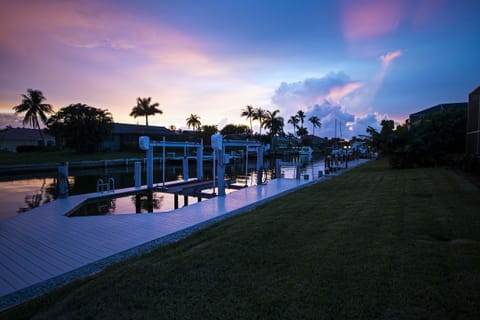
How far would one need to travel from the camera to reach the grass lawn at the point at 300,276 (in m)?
2.70

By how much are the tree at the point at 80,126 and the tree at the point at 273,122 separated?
3453 cm

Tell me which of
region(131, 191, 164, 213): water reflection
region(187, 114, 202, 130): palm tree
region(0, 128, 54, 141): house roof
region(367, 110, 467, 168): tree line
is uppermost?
region(187, 114, 202, 130): palm tree

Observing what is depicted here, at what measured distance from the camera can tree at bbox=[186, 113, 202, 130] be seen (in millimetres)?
66688

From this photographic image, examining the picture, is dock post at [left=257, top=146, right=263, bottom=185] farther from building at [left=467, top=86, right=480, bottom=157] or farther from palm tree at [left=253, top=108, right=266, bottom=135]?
palm tree at [left=253, top=108, right=266, bottom=135]

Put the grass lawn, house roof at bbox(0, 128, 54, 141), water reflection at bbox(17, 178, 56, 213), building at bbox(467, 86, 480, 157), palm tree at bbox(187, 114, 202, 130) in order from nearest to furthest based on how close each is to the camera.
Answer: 1. the grass lawn
2. water reflection at bbox(17, 178, 56, 213)
3. building at bbox(467, 86, 480, 157)
4. house roof at bbox(0, 128, 54, 141)
5. palm tree at bbox(187, 114, 202, 130)

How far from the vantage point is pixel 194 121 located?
6688cm

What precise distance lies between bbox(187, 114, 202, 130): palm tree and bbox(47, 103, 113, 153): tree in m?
30.9

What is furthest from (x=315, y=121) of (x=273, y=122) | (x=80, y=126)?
(x=80, y=126)

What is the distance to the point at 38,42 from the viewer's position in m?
12.5

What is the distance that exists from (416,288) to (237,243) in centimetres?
260

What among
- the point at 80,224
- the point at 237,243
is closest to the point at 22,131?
the point at 80,224

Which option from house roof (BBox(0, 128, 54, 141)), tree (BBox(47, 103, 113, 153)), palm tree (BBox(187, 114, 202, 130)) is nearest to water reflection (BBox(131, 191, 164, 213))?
tree (BBox(47, 103, 113, 153))

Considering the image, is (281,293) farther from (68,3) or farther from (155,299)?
(68,3)

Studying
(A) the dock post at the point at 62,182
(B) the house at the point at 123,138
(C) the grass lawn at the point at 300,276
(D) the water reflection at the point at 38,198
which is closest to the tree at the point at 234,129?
(B) the house at the point at 123,138
